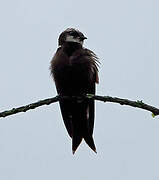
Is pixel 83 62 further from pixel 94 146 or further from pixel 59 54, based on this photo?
pixel 94 146

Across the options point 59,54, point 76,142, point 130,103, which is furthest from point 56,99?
point 59,54

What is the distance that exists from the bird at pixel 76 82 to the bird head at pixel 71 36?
0.59 ft

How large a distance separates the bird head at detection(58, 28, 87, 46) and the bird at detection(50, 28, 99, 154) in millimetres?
179

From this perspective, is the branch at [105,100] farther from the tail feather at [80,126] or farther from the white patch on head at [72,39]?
the white patch on head at [72,39]

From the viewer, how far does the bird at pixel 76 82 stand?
5.52 metres

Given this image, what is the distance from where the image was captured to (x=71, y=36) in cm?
633

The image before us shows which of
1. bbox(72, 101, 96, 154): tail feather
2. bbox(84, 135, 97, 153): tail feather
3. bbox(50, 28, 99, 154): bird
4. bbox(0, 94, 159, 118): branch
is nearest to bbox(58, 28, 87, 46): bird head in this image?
bbox(50, 28, 99, 154): bird

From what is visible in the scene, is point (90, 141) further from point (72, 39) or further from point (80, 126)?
point (72, 39)

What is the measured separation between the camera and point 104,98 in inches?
110

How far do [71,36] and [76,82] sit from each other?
3.41 feet

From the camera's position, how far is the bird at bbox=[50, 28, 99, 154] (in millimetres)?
5520

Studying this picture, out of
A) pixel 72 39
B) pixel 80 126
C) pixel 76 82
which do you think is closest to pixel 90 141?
pixel 80 126

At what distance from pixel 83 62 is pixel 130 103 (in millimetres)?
3008

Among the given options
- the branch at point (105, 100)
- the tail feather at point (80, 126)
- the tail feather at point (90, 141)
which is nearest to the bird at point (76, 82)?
the tail feather at point (80, 126)
